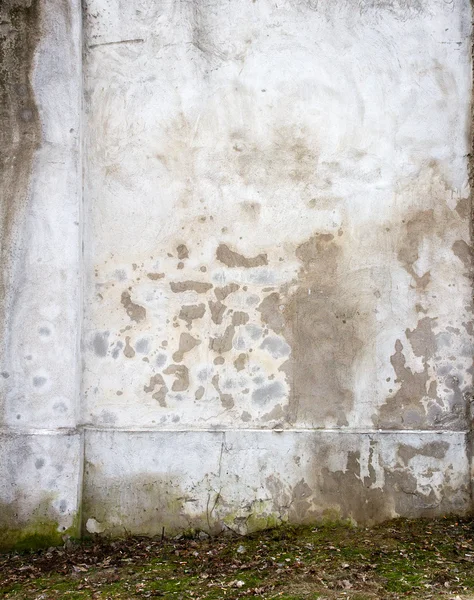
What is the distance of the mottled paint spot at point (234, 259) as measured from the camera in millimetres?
4047

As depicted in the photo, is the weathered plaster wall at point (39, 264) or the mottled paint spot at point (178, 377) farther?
the mottled paint spot at point (178, 377)

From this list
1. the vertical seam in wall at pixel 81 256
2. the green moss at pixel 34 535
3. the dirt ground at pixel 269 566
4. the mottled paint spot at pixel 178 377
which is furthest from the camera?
the mottled paint spot at pixel 178 377

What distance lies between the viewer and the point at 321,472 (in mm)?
3975

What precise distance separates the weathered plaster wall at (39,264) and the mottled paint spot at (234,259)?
98 centimetres

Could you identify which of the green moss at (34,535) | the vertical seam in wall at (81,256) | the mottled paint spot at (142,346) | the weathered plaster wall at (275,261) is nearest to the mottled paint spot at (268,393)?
the weathered plaster wall at (275,261)

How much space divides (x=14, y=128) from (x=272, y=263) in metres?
1.93

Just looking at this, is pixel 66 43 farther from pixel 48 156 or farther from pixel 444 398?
pixel 444 398

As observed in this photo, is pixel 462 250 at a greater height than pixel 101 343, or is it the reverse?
pixel 462 250

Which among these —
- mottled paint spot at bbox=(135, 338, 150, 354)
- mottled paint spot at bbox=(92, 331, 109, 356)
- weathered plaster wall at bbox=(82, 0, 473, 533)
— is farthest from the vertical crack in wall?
mottled paint spot at bbox=(135, 338, 150, 354)

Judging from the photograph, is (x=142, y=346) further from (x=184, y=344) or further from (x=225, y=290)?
(x=225, y=290)

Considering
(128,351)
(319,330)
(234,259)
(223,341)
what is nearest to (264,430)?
(223,341)

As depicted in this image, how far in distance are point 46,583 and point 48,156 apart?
2.64 meters

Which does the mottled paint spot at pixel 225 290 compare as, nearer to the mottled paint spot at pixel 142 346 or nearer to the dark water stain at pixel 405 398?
the mottled paint spot at pixel 142 346

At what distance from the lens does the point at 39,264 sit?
12.6ft
